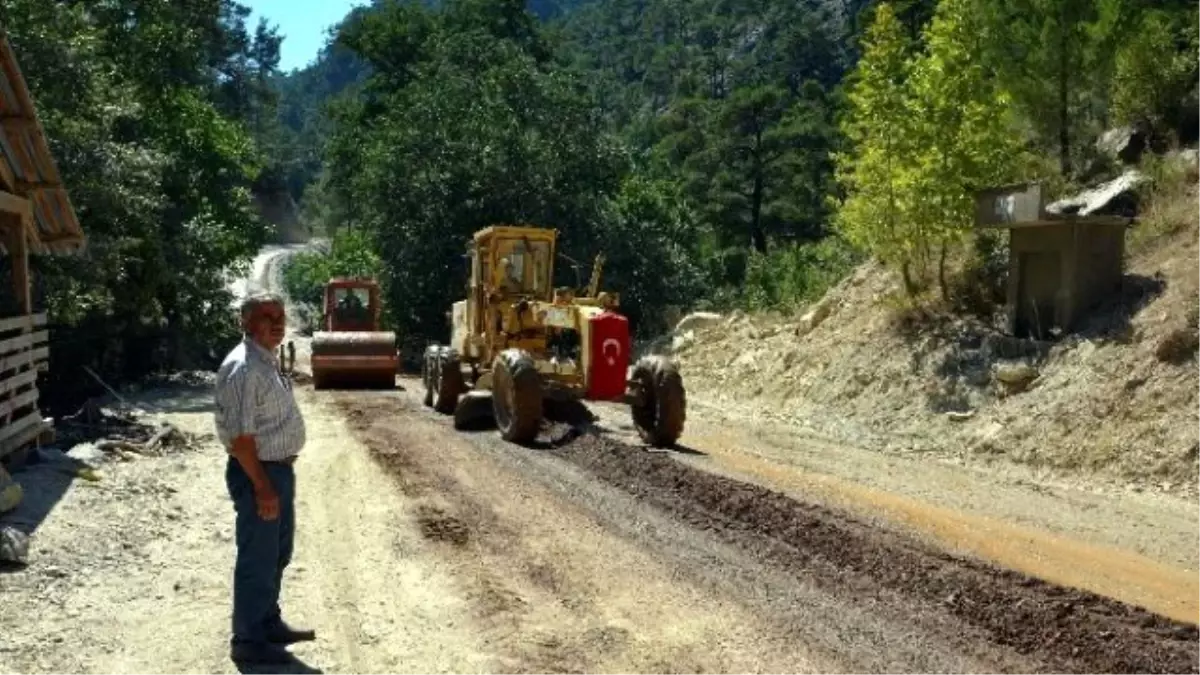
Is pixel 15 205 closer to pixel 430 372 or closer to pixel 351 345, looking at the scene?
pixel 430 372

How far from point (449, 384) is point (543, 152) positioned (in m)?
16.6

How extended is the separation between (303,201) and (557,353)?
420ft

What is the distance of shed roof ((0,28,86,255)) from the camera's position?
13.3 m

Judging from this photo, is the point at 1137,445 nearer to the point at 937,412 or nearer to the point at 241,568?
the point at 937,412

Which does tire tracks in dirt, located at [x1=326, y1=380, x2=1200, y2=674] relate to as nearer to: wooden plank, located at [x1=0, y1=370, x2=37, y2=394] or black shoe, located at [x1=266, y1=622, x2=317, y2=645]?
black shoe, located at [x1=266, y1=622, x2=317, y2=645]

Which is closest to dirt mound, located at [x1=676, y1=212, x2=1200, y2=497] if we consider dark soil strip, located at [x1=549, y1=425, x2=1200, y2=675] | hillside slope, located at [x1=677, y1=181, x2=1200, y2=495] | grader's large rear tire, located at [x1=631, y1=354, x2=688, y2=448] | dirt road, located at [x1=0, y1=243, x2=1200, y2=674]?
hillside slope, located at [x1=677, y1=181, x2=1200, y2=495]

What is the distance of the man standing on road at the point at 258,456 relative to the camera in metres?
6.34

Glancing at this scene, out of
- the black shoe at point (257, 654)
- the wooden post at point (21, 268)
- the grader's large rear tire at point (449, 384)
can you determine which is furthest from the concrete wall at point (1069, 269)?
the black shoe at point (257, 654)

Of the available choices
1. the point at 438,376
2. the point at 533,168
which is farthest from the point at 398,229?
the point at 438,376

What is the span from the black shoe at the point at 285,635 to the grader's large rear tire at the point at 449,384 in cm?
1317

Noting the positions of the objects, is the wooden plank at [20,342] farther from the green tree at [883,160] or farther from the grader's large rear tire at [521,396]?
the green tree at [883,160]

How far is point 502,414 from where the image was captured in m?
16.4

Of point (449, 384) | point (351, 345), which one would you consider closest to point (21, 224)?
point (449, 384)

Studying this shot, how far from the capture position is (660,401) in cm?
1539
